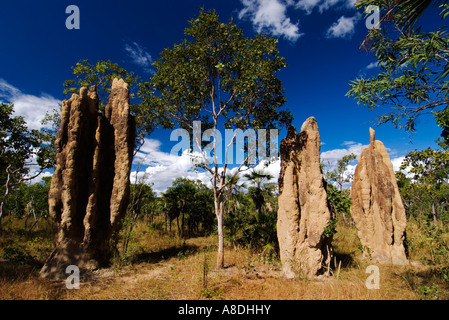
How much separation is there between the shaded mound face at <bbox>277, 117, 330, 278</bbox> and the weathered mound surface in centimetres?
712

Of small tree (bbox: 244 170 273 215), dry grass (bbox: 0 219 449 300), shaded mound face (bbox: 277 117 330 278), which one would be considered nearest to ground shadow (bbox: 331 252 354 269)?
dry grass (bbox: 0 219 449 300)

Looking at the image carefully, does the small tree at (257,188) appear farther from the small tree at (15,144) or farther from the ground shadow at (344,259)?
the small tree at (15,144)

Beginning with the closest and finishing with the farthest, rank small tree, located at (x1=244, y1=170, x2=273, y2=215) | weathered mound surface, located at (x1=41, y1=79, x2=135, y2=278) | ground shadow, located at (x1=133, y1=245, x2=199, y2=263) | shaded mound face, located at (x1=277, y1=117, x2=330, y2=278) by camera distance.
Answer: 1. shaded mound face, located at (x1=277, y1=117, x2=330, y2=278)
2. weathered mound surface, located at (x1=41, y1=79, x2=135, y2=278)
3. ground shadow, located at (x1=133, y1=245, x2=199, y2=263)
4. small tree, located at (x1=244, y1=170, x2=273, y2=215)

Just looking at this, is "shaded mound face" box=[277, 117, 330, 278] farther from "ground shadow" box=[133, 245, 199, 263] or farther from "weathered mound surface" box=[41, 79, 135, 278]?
"weathered mound surface" box=[41, 79, 135, 278]

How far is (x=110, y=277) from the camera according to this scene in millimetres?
8602

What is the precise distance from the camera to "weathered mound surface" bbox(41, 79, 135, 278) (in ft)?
28.4

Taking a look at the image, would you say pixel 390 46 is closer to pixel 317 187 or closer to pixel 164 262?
pixel 317 187

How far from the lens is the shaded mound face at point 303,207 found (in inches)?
Result: 311

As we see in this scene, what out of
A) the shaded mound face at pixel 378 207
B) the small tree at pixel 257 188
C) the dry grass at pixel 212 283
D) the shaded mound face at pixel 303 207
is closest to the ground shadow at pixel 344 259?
the dry grass at pixel 212 283

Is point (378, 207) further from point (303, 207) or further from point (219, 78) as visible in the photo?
point (219, 78)

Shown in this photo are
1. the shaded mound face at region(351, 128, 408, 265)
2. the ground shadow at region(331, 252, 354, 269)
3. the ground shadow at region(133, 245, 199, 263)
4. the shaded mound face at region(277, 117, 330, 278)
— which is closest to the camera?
the shaded mound face at region(277, 117, 330, 278)

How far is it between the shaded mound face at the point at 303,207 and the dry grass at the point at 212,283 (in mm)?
737

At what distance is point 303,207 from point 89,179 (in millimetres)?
9306
